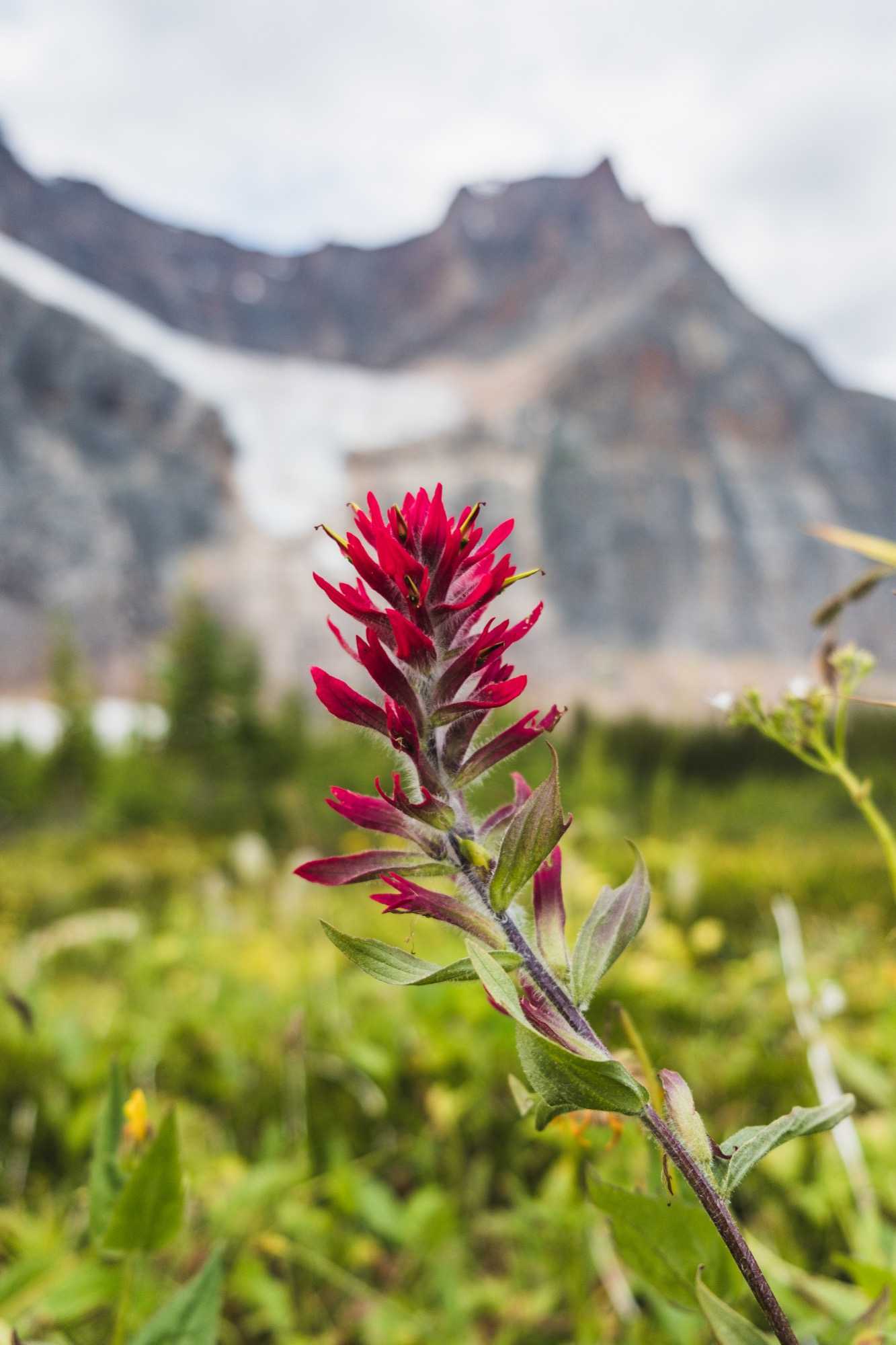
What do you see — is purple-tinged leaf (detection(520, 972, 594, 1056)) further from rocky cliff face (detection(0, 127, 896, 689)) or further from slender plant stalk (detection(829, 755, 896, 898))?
rocky cliff face (detection(0, 127, 896, 689))

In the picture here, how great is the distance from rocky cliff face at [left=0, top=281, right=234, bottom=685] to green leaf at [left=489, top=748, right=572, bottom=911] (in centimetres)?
5114

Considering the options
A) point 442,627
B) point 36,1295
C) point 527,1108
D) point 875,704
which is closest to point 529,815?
point 442,627

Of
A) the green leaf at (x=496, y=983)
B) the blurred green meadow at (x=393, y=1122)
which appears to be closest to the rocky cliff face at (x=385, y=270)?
the blurred green meadow at (x=393, y=1122)

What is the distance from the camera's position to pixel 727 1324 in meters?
0.58

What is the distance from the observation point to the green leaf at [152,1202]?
2.95 feet

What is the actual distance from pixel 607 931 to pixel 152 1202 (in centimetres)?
66

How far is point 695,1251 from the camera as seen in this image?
721mm

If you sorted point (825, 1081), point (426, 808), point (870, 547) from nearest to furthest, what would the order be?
point (426, 808) → point (870, 547) → point (825, 1081)

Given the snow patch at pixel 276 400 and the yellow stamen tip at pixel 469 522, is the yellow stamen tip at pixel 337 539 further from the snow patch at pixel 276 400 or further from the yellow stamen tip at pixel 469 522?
the snow patch at pixel 276 400

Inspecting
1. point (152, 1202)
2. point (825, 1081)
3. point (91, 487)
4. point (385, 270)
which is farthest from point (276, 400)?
point (152, 1202)

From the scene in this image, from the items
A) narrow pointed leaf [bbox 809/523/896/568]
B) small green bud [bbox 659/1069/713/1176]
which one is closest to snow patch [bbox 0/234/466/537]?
narrow pointed leaf [bbox 809/523/896/568]

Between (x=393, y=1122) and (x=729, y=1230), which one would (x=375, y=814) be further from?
(x=393, y=1122)

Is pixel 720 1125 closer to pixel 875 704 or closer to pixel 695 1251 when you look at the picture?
pixel 695 1251

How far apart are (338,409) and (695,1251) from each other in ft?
237
